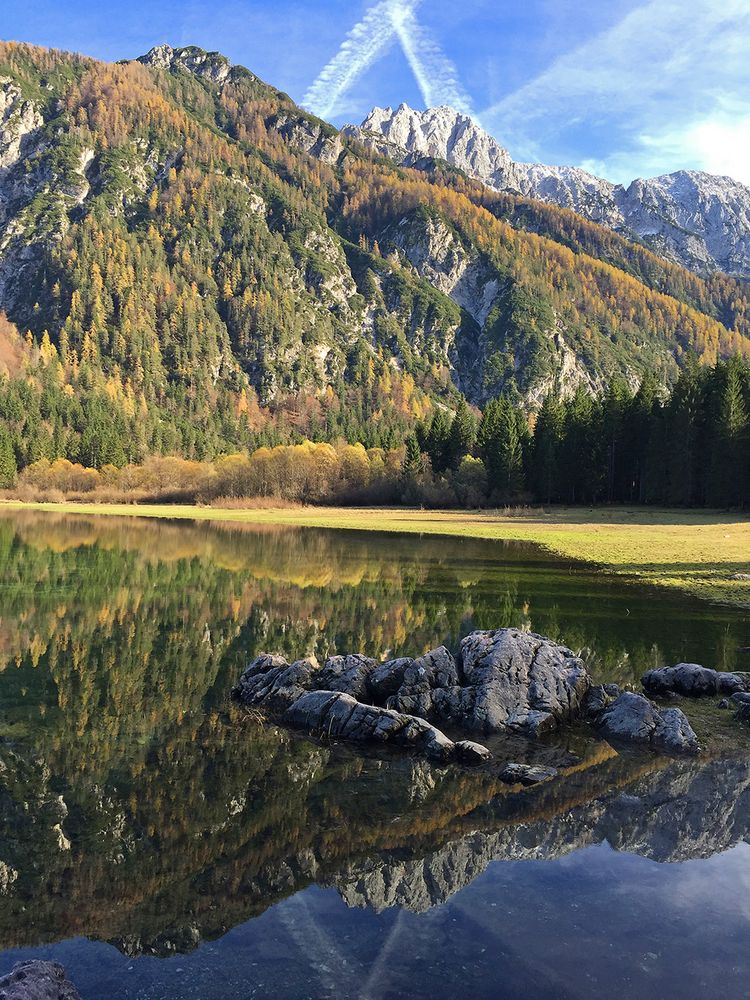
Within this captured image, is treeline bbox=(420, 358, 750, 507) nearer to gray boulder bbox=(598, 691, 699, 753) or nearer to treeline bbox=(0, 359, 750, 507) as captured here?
treeline bbox=(0, 359, 750, 507)

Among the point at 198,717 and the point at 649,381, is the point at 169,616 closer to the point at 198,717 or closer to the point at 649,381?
the point at 198,717

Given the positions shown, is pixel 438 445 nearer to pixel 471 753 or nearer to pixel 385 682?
pixel 385 682

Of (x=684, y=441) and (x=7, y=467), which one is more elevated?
(x=684, y=441)

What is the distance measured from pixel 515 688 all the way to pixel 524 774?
4.16 m

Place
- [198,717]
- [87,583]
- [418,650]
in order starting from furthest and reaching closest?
1. [87,583]
2. [418,650]
3. [198,717]

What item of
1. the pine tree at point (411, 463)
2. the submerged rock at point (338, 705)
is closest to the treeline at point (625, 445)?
the pine tree at point (411, 463)

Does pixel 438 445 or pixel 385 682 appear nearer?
pixel 385 682

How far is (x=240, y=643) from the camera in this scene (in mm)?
23141

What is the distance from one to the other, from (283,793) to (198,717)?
4.70 meters

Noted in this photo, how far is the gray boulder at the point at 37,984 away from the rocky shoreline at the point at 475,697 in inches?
324

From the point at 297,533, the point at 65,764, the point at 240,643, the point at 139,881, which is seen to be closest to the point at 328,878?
the point at 139,881

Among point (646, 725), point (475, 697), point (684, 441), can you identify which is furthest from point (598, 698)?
point (684, 441)

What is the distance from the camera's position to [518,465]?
114375 millimetres

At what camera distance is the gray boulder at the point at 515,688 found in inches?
615
